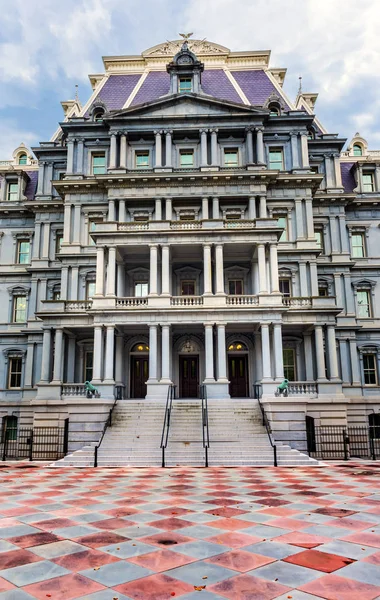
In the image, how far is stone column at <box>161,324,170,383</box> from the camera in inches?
1043

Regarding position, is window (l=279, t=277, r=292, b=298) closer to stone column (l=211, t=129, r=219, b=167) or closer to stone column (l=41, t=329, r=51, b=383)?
stone column (l=211, t=129, r=219, b=167)

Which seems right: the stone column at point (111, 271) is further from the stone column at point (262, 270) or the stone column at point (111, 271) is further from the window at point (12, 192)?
the window at point (12, 192)

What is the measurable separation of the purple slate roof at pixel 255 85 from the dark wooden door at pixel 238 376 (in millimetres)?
18817

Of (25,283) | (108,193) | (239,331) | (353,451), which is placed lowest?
(353,451)

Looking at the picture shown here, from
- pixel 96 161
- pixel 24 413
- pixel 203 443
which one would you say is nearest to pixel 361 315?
pixel 203 443

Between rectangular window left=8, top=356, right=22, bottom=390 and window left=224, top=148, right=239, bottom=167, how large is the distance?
1938 cm

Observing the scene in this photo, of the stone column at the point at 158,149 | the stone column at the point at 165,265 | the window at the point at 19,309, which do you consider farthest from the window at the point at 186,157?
the window at the point at 19,309

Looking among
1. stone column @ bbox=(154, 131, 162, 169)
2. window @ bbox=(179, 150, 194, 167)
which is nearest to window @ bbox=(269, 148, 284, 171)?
window @ bbox=(179, 150, 194, 167)

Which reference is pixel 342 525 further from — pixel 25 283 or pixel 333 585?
pixel 25 283

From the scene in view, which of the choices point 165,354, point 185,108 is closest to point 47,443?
point 165,354

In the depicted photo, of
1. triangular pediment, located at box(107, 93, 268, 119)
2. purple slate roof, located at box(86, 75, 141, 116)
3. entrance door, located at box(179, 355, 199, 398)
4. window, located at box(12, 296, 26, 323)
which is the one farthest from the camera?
purple slate roof, located at box(86, 75, 141, 116)

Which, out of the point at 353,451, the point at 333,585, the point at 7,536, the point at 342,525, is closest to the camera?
the point at 333,585

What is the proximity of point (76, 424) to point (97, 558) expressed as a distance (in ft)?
54.9

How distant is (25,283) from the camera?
35.0 m
